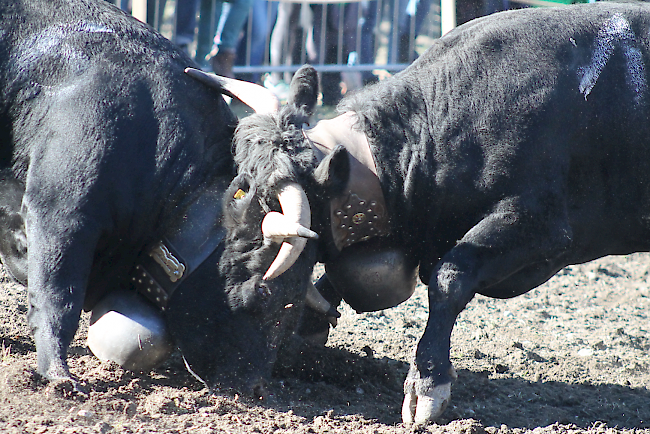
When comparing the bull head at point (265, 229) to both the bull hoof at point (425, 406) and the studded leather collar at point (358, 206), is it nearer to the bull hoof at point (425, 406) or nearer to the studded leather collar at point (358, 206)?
the studded leather collar at point (358, 206)

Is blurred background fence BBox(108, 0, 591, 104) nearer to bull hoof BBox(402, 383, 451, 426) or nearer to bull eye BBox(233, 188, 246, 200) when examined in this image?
bull eye BBox(233, 188, 246, 200)

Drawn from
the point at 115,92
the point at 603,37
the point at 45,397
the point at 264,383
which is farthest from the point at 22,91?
the point at 603,37

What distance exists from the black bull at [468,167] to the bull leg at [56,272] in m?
0.61

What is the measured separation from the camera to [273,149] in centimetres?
317

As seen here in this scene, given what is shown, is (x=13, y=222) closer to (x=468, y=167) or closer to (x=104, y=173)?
(x=104, y=173)

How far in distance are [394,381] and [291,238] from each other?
1141 millimetres

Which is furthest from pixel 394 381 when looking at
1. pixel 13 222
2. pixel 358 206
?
pixel 13 222

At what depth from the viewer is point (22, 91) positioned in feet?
11.0

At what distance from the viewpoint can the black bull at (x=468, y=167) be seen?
3.20 m

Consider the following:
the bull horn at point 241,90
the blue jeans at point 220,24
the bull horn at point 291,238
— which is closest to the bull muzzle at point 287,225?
the bull horn at point 291,238

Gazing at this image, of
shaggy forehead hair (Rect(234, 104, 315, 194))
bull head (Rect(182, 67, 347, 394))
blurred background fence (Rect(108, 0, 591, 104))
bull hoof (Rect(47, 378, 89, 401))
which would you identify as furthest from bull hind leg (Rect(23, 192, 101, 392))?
blurred background fence (Rect(108, 0, 591, 104))

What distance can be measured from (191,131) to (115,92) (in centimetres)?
37

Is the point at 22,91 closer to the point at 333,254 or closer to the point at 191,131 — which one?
the point at 191,131

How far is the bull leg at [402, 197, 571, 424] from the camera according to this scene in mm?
3180
